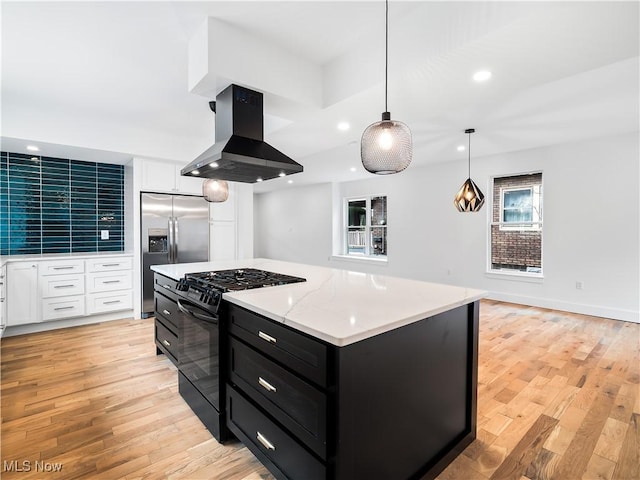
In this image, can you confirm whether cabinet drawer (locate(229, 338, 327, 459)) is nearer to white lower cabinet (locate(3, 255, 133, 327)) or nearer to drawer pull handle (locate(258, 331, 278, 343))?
drawer pull handle (locate(258, 331, 278, 343))

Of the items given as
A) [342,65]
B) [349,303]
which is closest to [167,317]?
[349,303]

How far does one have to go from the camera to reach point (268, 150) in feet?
8.01

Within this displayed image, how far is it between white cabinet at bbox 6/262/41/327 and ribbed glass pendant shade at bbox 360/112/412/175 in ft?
13.9

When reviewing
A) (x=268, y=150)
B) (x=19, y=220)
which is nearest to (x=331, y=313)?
(x=268, y=150)

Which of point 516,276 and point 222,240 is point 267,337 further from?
point 516,276

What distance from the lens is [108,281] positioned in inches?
167

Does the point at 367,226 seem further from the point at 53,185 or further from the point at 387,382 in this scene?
the point at 387,382

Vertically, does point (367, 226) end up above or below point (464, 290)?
above

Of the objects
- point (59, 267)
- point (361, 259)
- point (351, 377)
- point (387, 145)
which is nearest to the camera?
point (351, 377)

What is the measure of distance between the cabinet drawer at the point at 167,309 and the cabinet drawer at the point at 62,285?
6.15 feet

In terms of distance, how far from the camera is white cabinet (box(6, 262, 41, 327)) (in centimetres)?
362

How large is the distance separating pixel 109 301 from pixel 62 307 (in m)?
0.49

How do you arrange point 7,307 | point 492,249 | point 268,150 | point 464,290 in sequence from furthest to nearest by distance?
point 492,249 → point 7,307 → point 268,150 → point 464,290

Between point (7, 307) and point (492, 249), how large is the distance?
7.02 meters
